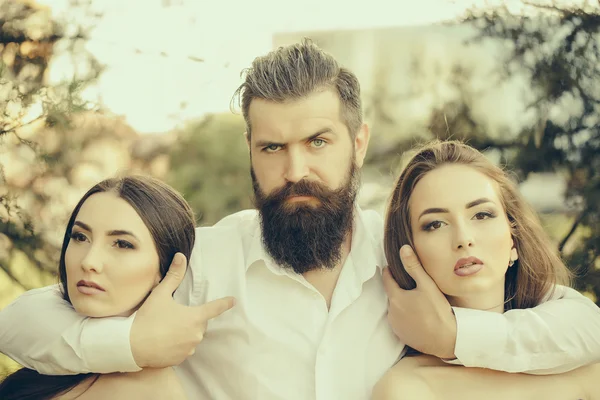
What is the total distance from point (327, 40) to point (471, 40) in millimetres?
1151

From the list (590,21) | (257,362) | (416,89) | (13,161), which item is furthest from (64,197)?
(590,21)

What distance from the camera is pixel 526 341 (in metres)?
3.01

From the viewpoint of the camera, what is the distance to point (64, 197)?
229 inches

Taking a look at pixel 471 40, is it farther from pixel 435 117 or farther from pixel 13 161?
pixel 13 161

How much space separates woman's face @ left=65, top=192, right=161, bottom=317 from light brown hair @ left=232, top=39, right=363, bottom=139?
2.29 feet

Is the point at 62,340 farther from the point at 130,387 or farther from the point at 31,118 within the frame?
the point at 31,118

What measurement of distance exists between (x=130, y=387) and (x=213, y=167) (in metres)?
3.70

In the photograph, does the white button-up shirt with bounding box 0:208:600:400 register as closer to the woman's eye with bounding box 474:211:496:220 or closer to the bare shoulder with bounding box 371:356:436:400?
the bare shoulder with bounding box 371:356:436:400

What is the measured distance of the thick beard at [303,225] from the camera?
10.8 ft

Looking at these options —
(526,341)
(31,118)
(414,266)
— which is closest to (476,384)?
(526,341)

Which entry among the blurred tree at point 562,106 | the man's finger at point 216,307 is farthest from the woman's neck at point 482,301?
the blurred tree at point 562,106

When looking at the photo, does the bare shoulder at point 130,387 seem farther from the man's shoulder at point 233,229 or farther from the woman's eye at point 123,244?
the man's shoulder at point 233,229

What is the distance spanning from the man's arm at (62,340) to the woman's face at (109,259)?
0.08m

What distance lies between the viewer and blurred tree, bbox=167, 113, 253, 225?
653cm
